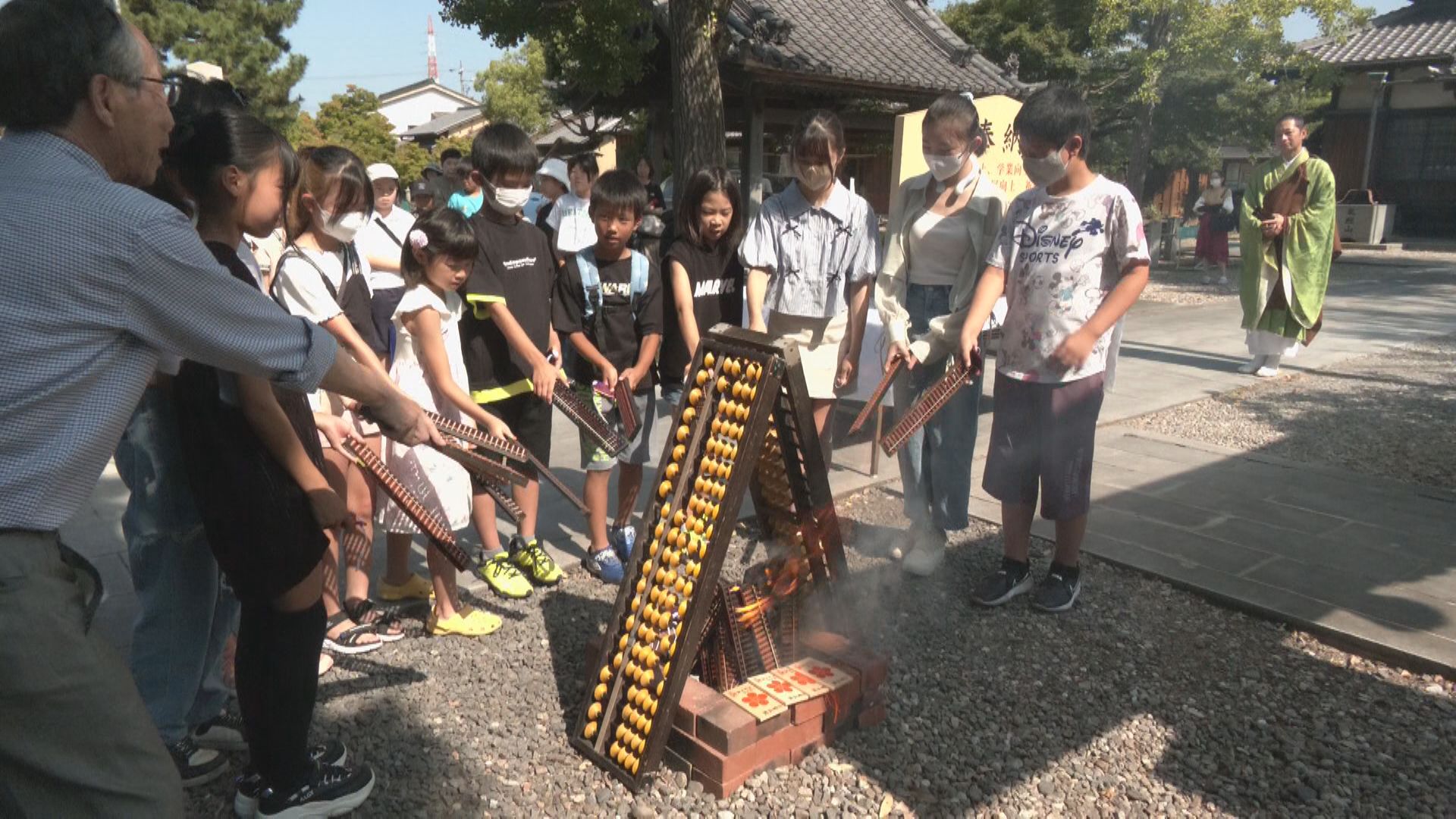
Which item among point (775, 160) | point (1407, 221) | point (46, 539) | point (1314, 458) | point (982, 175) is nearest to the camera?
point (46, 539)

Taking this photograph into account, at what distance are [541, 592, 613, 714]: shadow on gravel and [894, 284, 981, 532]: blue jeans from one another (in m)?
1.45

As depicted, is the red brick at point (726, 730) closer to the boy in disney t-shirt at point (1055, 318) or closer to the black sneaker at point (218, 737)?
the black sneaker at point (218, 737)

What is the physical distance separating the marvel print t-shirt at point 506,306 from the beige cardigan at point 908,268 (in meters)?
1.45

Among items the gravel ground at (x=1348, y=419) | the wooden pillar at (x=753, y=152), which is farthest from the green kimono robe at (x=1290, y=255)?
the wooden pillar at (x=753, y=152)

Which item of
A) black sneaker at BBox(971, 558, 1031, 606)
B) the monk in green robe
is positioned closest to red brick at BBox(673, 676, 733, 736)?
black sneaker at BBox(971, 558, 1031, 606)

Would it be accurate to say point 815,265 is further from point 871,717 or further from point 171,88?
point 171,88

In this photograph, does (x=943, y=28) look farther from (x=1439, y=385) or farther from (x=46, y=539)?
(x=46, y=539)

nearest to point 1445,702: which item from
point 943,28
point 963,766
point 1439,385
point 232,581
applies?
point 963,766

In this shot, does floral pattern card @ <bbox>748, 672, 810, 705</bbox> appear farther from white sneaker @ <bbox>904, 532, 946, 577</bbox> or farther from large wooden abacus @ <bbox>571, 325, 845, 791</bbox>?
white sneaker @ <bbox>904, 532, 946, 577</bbox>

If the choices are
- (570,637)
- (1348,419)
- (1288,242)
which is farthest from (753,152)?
(570,637)

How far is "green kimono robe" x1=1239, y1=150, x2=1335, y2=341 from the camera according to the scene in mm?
→ 7918

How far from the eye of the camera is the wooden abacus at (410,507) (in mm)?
2701

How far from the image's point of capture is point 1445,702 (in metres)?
3.11

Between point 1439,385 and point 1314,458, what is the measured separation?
10.5 feet
